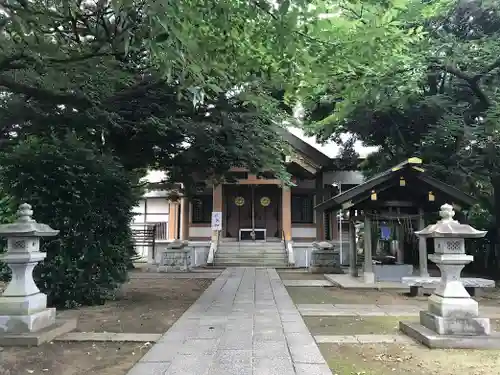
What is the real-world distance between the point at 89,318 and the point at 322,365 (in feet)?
15.9

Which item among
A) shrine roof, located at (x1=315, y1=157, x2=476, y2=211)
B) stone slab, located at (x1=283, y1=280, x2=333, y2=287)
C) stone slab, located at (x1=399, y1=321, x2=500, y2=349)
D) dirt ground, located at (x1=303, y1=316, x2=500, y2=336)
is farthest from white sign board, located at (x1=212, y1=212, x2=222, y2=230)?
stone slab, located at (x1=399, y1=321, x2=500, y2=349)

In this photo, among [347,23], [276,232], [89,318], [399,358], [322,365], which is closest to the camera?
[322,365]

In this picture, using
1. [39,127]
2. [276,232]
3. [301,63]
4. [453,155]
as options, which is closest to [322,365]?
Result: [301,63]

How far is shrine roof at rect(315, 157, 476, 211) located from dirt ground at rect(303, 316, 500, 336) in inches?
203

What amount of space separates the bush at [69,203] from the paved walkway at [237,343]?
2.32 meters

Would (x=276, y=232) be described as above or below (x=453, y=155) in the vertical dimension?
below

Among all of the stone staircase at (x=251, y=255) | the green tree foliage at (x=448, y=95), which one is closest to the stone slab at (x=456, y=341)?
the green tree foliage at (x=448, y=95)

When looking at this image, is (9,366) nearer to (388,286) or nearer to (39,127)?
(39,127)

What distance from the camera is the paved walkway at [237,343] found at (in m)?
4.89

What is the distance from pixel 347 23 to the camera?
6012 millimetres

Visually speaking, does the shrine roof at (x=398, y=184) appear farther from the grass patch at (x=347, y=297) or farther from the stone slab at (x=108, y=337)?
the stone slab at (x=108, y=337)

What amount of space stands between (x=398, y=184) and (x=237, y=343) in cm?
876

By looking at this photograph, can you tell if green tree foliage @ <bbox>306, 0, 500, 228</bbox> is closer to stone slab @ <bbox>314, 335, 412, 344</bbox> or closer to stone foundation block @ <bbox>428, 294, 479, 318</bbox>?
stone foundation block @ <bbox>428, 294, 479, 318</bbox>

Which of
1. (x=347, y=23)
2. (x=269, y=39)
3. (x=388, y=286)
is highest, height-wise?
(x=347, y=23)
